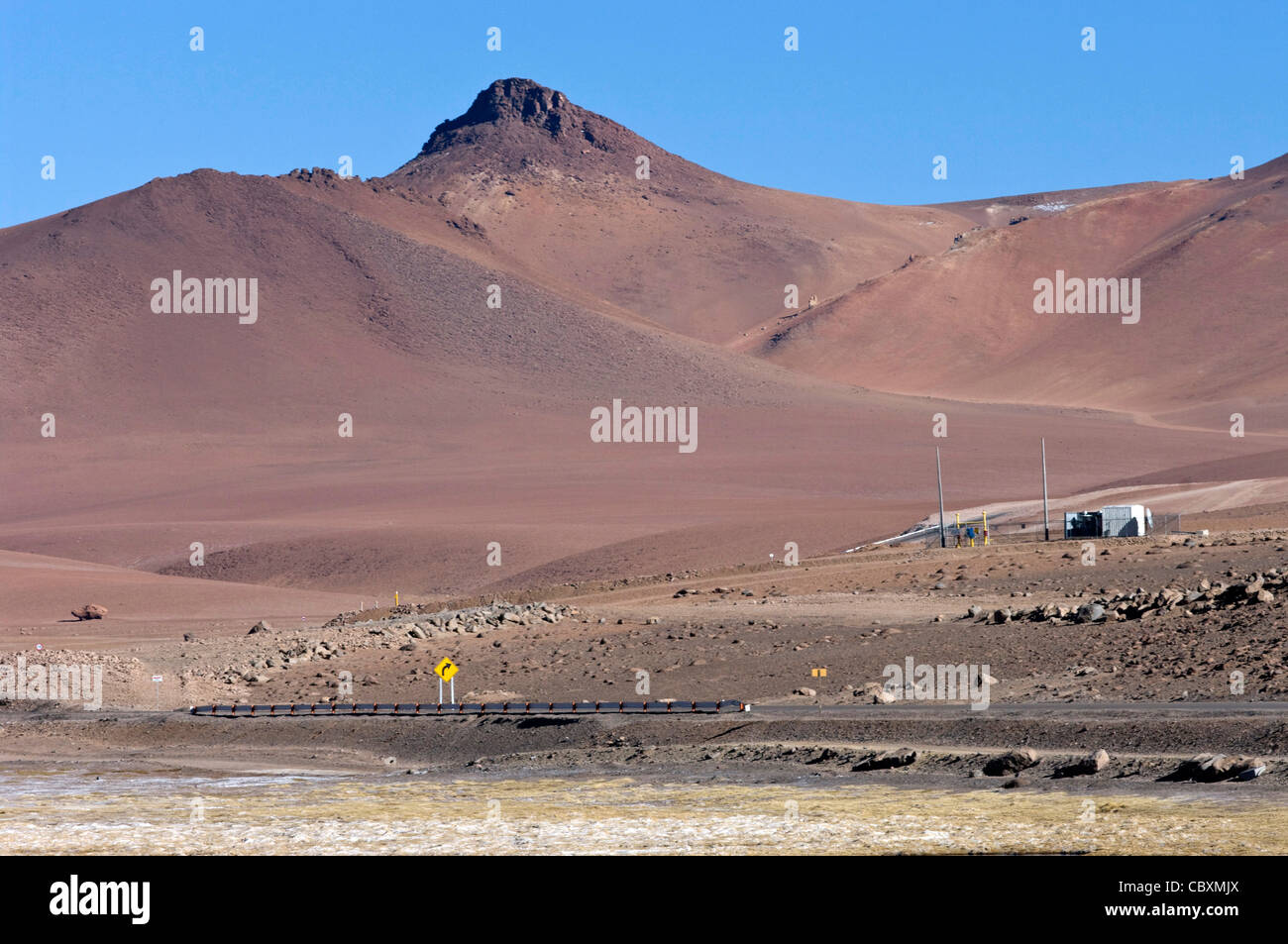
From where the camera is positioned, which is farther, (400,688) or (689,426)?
(689,426)

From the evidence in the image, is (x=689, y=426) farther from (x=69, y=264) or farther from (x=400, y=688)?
(x=400, y=688)

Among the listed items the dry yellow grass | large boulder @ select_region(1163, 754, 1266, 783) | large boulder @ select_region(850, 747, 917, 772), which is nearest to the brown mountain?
the dry yellow grass

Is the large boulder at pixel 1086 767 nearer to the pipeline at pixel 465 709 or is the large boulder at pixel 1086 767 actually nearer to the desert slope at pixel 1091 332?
the pipeline at pixel 465 709

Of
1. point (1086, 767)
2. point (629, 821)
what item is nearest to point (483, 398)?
point (1086, 767)

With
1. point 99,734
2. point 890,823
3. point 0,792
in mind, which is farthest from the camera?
point 99,734

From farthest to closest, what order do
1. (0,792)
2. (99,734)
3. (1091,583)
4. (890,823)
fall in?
(1091,583)
(99,734)
(0,792)
(890,823)

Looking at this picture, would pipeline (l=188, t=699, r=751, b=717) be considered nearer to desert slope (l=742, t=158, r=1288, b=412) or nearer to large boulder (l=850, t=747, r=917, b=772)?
large boulder (l=850, t=747, r=917, b=772)

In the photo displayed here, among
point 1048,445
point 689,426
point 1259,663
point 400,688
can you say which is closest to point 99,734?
point 400,688

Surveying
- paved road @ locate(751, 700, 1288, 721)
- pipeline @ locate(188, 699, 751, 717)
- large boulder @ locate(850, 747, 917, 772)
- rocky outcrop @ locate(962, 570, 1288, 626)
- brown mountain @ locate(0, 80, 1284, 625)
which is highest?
brown mountain @ locate(0, 80, 1284, 625)
